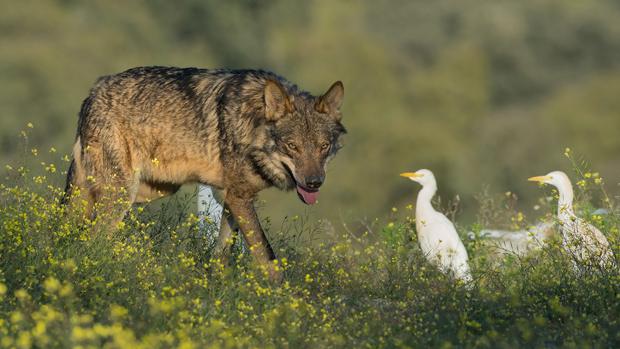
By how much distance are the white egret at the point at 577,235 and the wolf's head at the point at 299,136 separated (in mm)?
1756

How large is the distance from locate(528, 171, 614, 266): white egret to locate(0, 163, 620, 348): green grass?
5.0 inches

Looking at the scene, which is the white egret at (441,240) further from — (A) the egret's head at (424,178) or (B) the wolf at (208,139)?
(B) the wolf at (208,139)

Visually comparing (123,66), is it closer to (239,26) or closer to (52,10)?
(52,10)

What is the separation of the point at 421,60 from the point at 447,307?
3882 centimetres

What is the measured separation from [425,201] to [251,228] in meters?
2.49

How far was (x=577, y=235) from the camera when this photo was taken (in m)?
7.57

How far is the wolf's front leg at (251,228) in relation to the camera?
7.54 meters

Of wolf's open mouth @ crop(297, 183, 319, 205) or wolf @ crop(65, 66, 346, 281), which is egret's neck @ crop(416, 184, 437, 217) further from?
wolf's open mouth @ crop(297, 183, 319, 205)

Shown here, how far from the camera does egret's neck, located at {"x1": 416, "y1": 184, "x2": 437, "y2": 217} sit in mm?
9570

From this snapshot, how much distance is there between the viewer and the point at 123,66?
101 ft

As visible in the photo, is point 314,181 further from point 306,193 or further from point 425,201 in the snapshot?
point 425,201

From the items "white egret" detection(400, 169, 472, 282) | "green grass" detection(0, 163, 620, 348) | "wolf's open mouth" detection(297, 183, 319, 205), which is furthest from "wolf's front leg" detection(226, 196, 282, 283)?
"white egret" detection(400, 169, 472, 282)

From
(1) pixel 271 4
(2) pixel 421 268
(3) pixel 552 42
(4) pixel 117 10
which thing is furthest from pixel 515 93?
(2) pixel 421 268

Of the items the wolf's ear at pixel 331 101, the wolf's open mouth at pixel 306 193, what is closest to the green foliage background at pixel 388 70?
the wolf's ear at pixel 331 101
